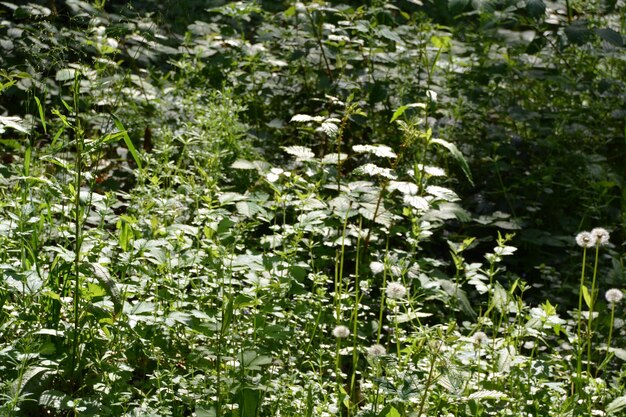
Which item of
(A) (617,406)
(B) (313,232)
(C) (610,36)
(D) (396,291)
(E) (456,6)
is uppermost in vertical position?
(E) (456,6)

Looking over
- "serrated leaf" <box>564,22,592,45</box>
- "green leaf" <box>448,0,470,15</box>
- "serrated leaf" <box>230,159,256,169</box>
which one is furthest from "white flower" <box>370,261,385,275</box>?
"serrated leaf" <box>564,22,592,45</box>

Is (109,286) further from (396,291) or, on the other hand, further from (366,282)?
(366,282)

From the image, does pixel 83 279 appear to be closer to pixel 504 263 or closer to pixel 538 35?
pixel 504 263

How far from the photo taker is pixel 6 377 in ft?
7.08

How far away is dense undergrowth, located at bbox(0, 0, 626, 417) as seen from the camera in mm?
2314

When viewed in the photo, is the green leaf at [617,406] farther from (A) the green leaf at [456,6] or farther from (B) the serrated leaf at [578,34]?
(B) the serrated leaf at [578,34]

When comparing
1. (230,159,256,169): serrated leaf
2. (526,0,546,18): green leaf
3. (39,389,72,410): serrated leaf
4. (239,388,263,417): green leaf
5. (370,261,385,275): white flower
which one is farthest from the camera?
(526,0,546,18): green leaf

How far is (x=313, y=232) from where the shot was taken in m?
2.91

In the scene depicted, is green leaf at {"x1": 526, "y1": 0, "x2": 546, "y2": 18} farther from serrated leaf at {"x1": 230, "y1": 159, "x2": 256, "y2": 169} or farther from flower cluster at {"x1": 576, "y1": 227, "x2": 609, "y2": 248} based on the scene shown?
flower cluster at {"x1": 576, "y1": 227, "x2": 609, "y2": 248}

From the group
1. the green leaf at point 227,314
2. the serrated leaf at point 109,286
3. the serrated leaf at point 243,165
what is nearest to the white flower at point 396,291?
the green leaf at point 227,314

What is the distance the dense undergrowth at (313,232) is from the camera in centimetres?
231

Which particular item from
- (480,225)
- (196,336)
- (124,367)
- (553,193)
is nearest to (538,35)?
(553,193)

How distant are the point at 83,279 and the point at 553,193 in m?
2.62

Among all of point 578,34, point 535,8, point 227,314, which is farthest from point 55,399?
point 578,34
